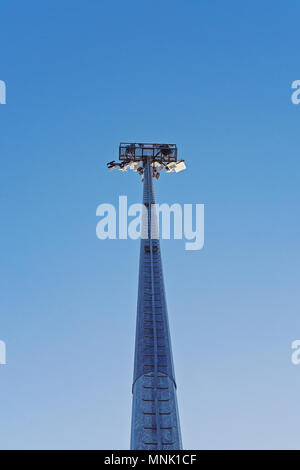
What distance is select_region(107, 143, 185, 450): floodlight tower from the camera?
1411cm

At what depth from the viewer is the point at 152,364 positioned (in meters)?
16.3

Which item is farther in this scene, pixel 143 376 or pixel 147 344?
Result: pixel 147 344

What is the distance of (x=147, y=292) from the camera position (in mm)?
19219

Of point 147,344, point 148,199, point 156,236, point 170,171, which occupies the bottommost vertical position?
point 147,344

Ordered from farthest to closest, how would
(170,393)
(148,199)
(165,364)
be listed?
(148,199), (165,364), (170,393)

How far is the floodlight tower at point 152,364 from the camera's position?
46.3 ft

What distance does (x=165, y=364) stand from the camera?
1639 centimetres
